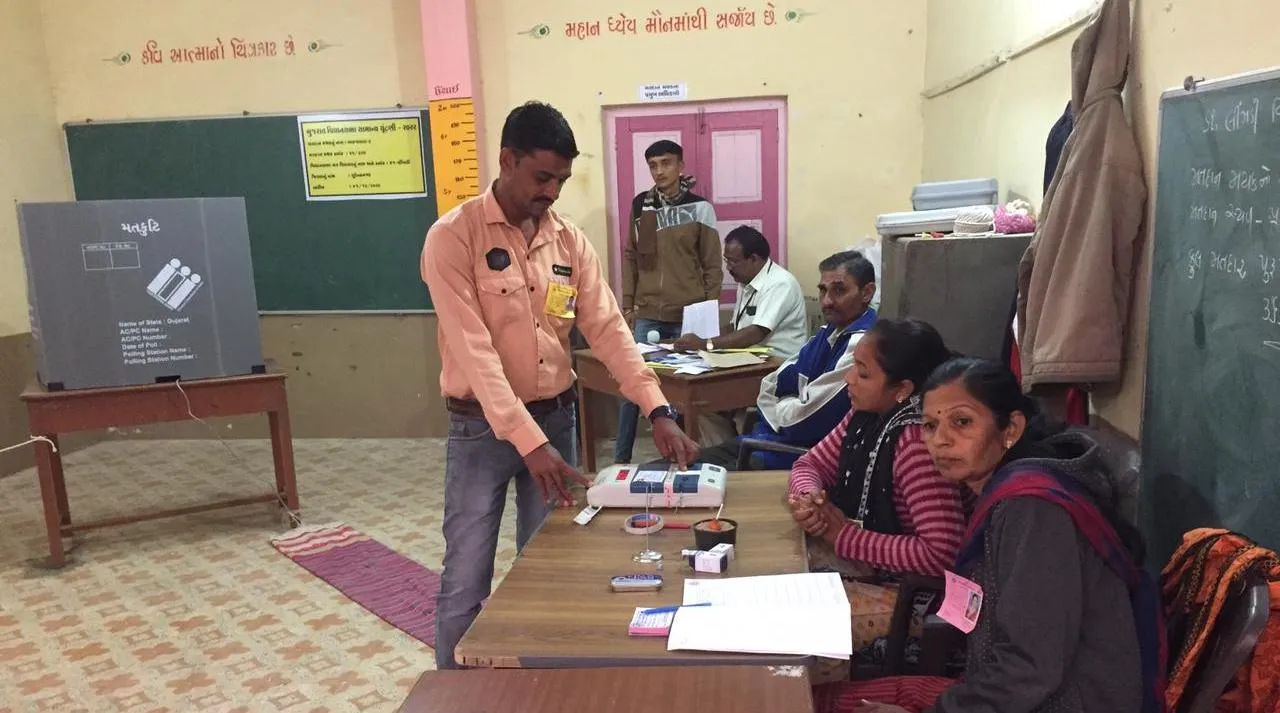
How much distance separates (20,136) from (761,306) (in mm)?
4481

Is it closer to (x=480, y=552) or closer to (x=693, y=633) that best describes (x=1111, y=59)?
(x=693, y=633)

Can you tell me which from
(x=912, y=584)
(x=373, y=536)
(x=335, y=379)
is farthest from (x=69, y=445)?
(x=912, y=584)

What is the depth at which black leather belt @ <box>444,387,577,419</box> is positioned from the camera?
2.15 meters

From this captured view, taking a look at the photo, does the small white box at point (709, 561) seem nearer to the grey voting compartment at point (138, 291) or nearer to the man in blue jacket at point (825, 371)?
the man in blue jacket at point (825, 371)

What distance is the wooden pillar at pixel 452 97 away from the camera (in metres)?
4.95

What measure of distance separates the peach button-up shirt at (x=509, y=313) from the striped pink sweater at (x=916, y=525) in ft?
2.16

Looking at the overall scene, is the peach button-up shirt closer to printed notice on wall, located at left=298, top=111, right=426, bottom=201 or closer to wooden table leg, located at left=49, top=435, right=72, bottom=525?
wooden table leg, located at left=49, top=435, right=72, bottom=525

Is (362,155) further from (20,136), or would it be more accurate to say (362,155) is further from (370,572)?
(370,572)

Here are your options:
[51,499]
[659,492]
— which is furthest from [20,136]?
[659,492]

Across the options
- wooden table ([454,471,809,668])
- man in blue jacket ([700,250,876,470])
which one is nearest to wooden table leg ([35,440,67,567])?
man in blue jacket ([700,250,876,470])

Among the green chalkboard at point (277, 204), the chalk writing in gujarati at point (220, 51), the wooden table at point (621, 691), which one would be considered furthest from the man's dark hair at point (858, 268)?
the chalk writing in gujarati at point (220, 51)

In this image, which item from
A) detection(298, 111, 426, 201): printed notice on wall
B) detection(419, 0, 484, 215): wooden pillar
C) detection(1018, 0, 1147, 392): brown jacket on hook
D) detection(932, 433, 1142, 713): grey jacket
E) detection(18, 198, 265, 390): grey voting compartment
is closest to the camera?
detection(932, 433, 1142, 713): grey jacket

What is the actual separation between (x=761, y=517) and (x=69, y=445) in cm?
533

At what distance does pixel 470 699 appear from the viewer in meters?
1.22
